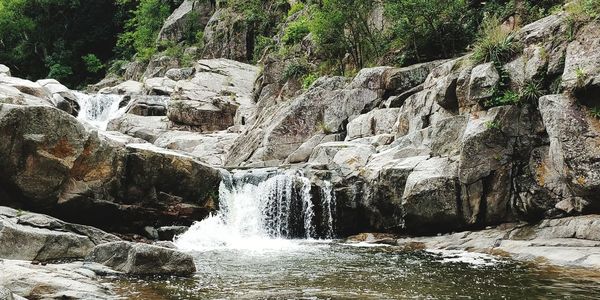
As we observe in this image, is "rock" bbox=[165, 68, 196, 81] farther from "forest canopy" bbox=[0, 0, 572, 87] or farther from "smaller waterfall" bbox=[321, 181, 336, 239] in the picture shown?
"smaller waterfall" bbox=[321, 181, 336, 239]

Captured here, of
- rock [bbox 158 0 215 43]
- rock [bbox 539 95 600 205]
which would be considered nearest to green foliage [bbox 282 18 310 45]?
rock [bbox 158 0 215 43]

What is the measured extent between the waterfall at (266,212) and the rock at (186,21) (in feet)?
115

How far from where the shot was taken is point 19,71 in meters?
59.3

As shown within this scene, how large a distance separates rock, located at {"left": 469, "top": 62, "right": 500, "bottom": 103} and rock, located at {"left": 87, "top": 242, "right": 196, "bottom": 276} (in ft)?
34.7

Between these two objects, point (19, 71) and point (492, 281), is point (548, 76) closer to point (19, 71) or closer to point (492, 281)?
point (492, 281)

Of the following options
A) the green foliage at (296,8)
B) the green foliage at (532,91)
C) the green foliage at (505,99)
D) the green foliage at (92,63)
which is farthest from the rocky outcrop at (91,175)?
the green foliage at (92,63)

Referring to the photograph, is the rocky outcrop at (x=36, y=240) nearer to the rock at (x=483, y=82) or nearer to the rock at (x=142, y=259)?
the rock at (x=142, y=259)

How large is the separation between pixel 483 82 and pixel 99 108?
1187 inches

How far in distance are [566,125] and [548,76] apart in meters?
2.62

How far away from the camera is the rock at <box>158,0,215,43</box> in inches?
2067

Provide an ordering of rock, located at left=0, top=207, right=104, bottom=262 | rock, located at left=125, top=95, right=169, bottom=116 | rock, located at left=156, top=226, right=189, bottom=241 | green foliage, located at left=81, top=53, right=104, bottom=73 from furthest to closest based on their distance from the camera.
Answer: green foliage, located at left=81, top=53, right=104, bottom=73, rock, located at left=125, top=95, right=169, bottom=116, rock, located at left=156, top=226, right=189, bottom=241, rock, located at left=0, top=207, right=104, bottom=262

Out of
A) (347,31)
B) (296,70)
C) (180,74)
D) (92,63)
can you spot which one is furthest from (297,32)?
(92,63)

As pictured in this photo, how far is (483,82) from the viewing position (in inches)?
642

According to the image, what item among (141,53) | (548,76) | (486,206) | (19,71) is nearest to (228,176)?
(486,206)
